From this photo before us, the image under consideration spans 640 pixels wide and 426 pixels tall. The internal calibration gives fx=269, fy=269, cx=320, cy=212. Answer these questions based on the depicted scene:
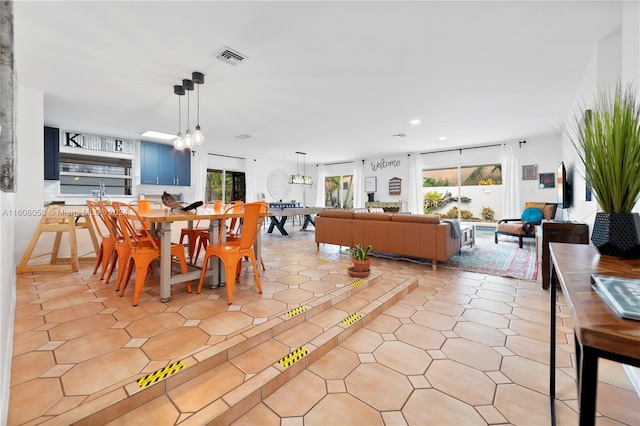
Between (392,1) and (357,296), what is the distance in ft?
8.10

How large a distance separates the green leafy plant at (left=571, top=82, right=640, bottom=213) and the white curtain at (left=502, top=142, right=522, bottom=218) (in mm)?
6406

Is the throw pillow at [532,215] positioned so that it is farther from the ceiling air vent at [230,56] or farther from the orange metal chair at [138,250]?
the orange metal chair at [138,250]

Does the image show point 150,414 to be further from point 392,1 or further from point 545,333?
point 392,1

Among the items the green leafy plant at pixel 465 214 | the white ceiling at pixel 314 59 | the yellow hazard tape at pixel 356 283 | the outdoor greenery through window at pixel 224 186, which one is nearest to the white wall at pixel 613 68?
the white ceiling at pixel 314 59

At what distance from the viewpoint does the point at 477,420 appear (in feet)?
4.07

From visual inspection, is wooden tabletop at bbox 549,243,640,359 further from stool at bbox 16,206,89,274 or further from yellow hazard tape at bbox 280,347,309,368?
stool at bbox 16,206,89,274

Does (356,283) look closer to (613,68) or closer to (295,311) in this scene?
(295,311)

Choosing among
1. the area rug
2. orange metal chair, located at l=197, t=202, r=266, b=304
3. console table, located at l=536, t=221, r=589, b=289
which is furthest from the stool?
console table, located at l=536, t=221, r=589, b=289

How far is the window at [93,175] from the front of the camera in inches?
224

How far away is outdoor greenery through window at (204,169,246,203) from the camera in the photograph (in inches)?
332

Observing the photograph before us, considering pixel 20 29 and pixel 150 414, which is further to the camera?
pixel 20 29

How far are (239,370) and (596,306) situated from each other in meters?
1.55

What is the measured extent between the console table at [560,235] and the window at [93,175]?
7972 mm

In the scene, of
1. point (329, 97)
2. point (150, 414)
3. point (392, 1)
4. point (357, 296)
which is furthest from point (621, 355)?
point (329, 97)
